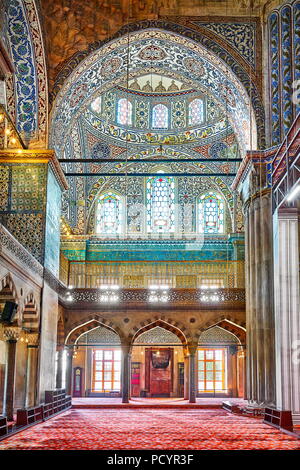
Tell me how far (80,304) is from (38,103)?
23.4 feet

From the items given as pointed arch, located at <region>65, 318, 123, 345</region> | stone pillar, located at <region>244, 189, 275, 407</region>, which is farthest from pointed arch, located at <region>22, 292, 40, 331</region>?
pointed arch, located at <region>65, 318, 123, 345</region>

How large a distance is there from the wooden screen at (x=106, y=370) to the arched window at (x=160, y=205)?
4908 millimetres

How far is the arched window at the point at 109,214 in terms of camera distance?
2508 centimetres

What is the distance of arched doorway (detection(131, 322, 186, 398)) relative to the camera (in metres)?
24.6

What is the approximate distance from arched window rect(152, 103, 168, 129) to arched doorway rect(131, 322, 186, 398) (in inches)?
302

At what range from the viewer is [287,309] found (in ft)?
45.6

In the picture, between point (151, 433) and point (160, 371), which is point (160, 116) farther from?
point (151, 433)

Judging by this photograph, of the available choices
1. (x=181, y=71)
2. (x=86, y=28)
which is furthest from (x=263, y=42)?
(x=86, y=28)

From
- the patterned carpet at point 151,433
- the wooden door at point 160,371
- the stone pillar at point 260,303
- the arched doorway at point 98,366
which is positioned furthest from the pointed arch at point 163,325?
the patterned carpet at point 151,433

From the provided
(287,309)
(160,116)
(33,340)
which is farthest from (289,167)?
(160,116)

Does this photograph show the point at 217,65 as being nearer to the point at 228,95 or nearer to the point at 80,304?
the point at 228,95

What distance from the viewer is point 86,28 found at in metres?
17.1

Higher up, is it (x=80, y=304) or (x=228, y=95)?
(x=228, y=95)
